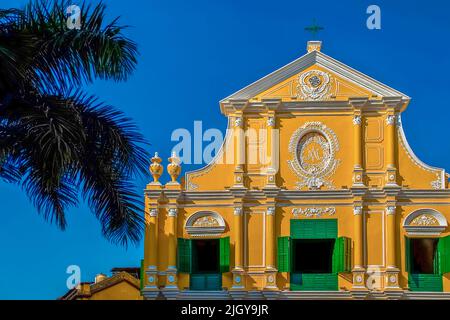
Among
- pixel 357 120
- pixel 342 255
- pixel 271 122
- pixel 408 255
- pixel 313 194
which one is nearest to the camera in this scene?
pixel 342 255

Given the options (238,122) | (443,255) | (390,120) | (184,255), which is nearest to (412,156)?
(390,120)

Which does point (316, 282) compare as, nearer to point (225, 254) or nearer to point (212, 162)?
point (225, 254)

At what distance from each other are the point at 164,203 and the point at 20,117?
618 inches

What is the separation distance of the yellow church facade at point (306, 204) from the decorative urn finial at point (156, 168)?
47mm

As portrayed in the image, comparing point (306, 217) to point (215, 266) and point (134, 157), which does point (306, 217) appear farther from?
point (134, 157)

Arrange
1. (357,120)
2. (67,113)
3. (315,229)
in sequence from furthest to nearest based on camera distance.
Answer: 1. (357,120)
2. (315,229)
3. (67,113)

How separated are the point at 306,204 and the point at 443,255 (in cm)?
452

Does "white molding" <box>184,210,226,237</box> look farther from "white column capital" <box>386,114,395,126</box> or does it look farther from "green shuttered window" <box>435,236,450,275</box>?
"green shuttered window" <box>435,236,450,275</box>

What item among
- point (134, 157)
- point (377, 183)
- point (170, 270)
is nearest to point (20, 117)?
point (134, 157)

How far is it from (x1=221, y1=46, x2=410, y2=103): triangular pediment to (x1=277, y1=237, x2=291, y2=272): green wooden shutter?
4.64m

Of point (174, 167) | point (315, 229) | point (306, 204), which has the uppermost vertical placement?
point (174, 167)

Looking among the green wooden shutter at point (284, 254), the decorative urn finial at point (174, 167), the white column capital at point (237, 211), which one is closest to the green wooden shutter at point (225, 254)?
the white column capital at point (237, 211)

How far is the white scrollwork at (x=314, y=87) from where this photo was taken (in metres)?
32.1

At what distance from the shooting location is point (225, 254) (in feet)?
102
